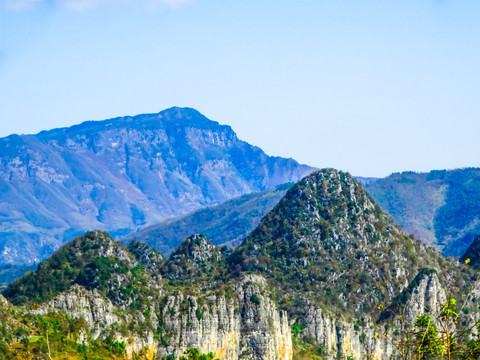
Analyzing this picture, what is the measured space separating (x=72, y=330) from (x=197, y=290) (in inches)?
1748

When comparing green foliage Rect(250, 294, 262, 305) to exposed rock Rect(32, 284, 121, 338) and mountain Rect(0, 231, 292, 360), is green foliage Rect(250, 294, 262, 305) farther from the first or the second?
exposed rock Rect(32, 284, 121, 338)

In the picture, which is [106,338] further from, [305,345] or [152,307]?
[305,345]

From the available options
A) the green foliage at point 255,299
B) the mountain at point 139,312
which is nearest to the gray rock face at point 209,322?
the green foliage at point 255,299

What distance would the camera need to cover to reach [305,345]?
197500 millimetres

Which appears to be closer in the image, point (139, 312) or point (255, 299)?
point (139, 312)

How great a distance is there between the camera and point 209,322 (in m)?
179

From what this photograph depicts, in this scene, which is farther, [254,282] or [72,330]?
[254,282]

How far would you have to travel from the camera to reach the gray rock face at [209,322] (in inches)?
6467

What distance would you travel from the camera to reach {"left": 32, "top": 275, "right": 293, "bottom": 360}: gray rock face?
539 ft

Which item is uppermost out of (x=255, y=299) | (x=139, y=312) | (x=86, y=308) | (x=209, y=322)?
(x=86, y=308)

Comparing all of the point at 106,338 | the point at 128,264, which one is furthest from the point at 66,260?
the point at 106,338

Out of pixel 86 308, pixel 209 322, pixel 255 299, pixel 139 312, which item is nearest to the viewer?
pixel 86 308

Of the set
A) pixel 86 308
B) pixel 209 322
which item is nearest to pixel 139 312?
pixel 209 322

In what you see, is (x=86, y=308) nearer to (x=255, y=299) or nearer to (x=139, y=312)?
(x=139, y=312)
